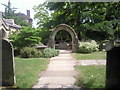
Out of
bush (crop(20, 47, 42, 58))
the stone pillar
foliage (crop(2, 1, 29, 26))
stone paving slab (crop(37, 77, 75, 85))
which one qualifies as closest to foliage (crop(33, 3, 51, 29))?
foliage (crop(2, 1, 29, 26))

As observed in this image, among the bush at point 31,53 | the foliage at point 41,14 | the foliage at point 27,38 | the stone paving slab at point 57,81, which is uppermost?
the foliage at point 41,14

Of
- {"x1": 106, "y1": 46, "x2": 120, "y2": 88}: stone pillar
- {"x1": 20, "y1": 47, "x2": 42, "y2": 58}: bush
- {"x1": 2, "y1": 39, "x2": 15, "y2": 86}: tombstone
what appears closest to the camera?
{"x1": 106, "y1": 46, "x2": 120, "y2": 88}: stone pillar

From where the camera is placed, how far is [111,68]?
3.29m

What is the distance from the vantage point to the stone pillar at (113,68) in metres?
3.15

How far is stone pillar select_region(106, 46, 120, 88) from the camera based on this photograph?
3146 millimetres

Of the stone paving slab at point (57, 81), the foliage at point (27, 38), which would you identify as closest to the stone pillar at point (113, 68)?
the stone paving slab at point (57, 81)

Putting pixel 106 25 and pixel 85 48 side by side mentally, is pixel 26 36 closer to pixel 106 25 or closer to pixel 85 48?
pixel 85 48

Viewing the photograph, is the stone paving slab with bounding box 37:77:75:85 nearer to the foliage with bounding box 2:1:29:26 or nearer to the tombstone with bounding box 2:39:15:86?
the tombstone with bounding box 2:39:15:86

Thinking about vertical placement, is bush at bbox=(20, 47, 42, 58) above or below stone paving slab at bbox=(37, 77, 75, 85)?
above

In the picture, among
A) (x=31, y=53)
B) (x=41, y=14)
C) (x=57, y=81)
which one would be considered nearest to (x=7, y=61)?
(x=57, y=81)

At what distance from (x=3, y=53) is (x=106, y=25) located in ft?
46.8

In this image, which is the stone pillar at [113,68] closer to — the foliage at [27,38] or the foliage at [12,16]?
the foliage at [27,38]

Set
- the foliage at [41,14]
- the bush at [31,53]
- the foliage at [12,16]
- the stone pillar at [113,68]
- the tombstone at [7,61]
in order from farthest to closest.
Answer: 1. the foliage at [12,16]
2. the foliage at [41,14]
3. the bush at [31,53]
4. the tombstone at [7,61]
5. the stone pillar at [113,68]

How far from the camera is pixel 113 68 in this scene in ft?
10.7
